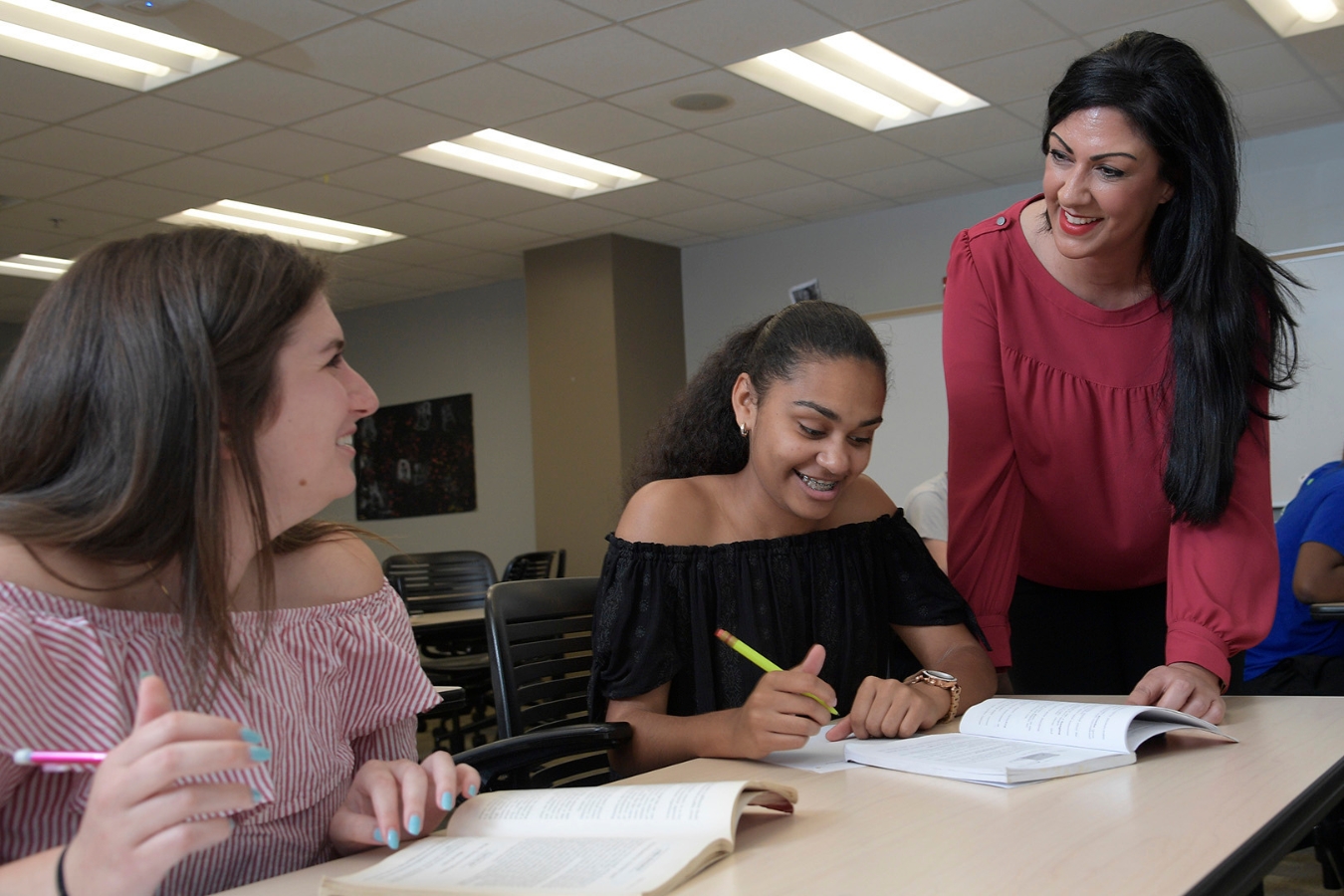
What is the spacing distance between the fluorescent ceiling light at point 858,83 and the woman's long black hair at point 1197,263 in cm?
313

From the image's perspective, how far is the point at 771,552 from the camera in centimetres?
169

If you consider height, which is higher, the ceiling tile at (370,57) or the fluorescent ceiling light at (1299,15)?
the fluorescent ceiling light at (1299,15)

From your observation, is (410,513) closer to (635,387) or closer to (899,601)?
(635,387)

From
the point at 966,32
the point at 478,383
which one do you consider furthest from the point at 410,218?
the point at 966,32

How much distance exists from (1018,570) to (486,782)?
0.87 metres

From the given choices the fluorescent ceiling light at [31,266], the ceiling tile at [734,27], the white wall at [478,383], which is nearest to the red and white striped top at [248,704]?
the ceiling tile at [734,27]

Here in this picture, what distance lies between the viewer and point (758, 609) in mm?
1650

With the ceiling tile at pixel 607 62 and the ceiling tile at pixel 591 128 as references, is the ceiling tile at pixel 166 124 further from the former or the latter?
the ceiling tile at pixel 607 62

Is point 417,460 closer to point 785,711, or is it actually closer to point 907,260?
point 907,260

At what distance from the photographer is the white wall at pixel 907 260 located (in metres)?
5.59

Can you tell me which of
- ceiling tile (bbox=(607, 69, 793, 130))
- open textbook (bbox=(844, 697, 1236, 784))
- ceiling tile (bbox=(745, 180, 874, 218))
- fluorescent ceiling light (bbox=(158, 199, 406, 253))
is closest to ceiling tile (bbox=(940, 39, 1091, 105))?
ceiling tile (bbox=(607, 69, 793, 130))

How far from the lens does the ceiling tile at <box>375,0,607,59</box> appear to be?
3871 millimetres

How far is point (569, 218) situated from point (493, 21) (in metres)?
2.69

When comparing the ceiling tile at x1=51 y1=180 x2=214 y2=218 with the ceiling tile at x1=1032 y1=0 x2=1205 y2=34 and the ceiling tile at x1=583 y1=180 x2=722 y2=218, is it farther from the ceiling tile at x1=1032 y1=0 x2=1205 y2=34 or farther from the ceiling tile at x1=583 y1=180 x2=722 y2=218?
the ceiling tile at x1=1032 y1=0 x2=1205 y2=34
